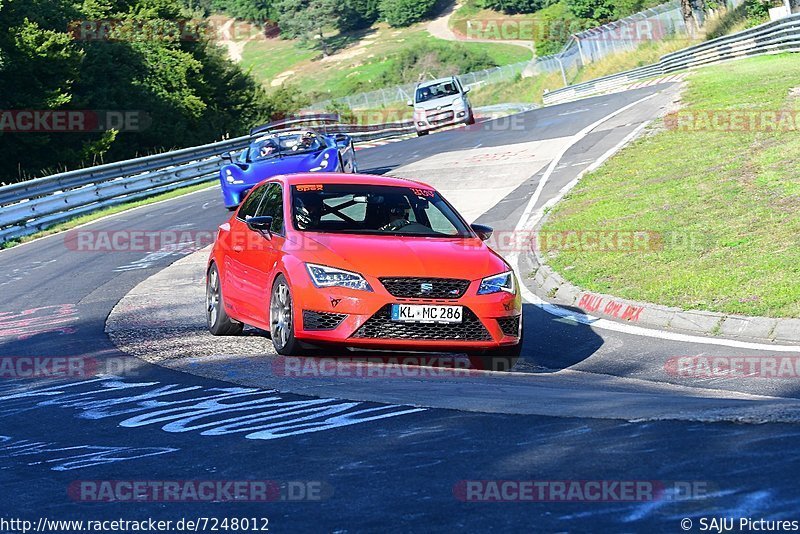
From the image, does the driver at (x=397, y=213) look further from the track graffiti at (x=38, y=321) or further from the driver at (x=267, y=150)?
the driver at (x=267, y=150)

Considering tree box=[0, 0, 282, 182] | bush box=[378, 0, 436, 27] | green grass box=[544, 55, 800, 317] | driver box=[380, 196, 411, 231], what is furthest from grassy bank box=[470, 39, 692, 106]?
driver box=[380, 196, 411, 231]

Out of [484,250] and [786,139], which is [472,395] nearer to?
[484,250]

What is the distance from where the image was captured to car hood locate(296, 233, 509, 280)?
962cm

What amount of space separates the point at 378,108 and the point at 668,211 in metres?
73.3

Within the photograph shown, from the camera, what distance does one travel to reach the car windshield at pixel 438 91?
45.2 meters

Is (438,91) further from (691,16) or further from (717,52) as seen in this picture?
(691,16)

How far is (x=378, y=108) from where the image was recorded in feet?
293

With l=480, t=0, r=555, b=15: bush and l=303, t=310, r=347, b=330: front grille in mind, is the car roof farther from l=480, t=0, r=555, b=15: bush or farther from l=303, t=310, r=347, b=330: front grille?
l=480, t=0, r=555, b=15: bush

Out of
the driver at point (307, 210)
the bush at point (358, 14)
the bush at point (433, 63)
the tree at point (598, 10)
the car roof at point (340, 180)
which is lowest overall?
the driver at point (307, 210)

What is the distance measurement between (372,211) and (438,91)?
35.0 m

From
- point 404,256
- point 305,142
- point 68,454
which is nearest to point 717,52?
point 305,142

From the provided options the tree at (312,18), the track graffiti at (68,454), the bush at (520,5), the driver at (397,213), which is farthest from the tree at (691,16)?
the tree at (312,18)

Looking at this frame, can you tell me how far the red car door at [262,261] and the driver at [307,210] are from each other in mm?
165

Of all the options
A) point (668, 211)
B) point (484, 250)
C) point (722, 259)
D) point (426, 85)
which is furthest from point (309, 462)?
point (426, 85)
